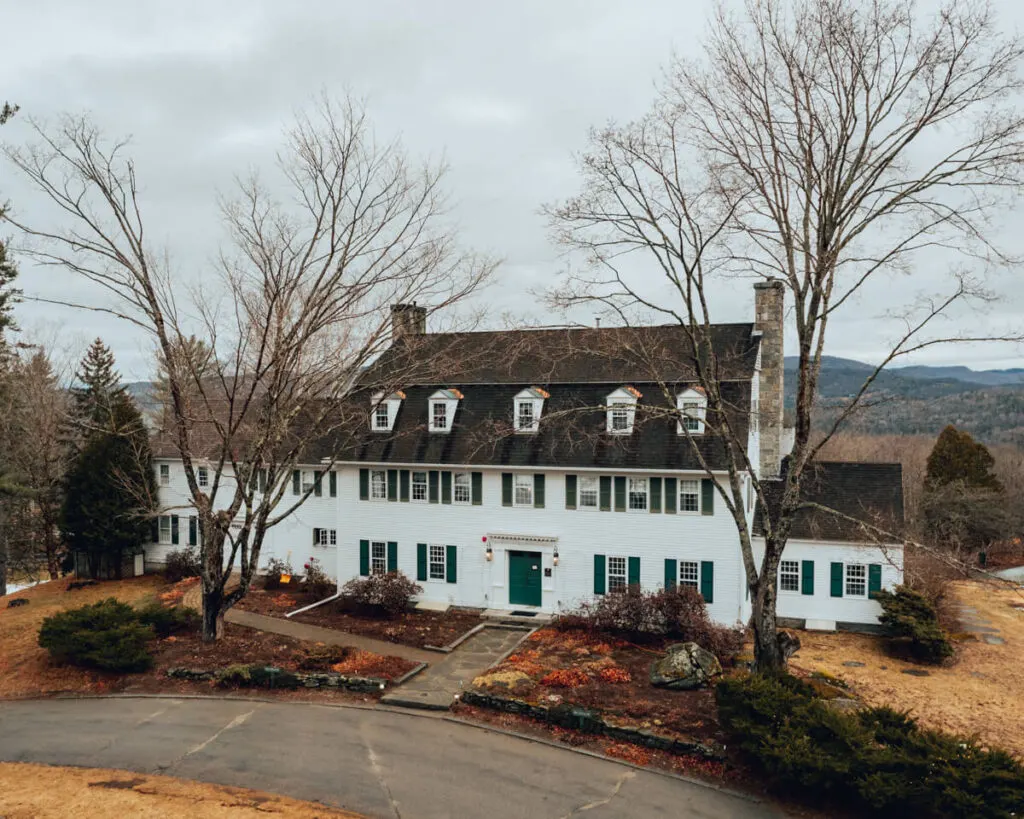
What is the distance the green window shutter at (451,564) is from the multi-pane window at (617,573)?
213 inches

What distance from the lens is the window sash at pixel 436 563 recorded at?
2523 cm

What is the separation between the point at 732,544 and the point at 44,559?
38793mm

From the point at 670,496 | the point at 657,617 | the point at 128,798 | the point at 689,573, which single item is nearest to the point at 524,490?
the point at 670,496

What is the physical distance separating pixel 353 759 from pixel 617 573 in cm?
1255

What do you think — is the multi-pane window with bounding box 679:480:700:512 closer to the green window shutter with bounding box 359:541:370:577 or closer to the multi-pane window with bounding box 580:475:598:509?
the multi-pane window with bounding box 580:475:598:509

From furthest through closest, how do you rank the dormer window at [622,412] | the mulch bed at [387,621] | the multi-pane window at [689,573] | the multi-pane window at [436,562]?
1. the multi-pane window at [436,562]
2. the dormer window at [622,412]
3. the multi-pane window at [689,573]
4. the mulch bed at [387,621]

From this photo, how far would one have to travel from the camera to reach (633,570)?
23.1 metres

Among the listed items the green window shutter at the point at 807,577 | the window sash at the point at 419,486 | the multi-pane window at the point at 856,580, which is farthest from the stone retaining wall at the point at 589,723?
the multi-pane window at the point at 856,580

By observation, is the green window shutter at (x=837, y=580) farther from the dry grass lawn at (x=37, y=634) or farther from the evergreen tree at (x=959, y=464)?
the evergreen tree at (x=959, y=464)

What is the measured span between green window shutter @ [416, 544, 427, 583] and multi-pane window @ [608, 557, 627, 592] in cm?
666

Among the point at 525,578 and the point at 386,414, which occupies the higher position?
the point at 386,414

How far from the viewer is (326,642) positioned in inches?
796

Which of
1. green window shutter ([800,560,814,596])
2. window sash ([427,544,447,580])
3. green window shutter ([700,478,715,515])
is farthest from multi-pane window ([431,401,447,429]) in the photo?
green window shutter ([800,560,814,596])

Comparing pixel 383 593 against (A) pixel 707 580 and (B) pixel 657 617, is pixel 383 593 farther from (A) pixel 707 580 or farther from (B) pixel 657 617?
(A) pixel 707 580
